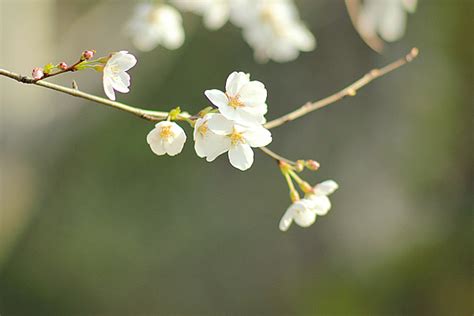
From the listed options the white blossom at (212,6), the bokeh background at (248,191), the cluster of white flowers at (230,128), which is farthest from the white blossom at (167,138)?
the bokeh background at (248,191)

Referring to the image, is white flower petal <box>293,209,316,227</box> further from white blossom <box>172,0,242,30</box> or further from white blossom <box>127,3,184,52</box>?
white blossom <box>172,0,242,30</box>

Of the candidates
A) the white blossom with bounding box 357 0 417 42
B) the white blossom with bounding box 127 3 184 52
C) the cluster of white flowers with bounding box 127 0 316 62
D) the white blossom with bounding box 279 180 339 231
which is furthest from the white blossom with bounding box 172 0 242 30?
the white blossom with bounding box 279 180 339 231

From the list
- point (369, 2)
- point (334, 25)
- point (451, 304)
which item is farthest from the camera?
point (334, 25)

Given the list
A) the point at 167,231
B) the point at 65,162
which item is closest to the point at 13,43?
the point at 65,162

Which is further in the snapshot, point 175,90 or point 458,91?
point 175,90

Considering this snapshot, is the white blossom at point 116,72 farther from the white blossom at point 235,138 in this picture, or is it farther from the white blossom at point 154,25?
the white blossom at point 154,25

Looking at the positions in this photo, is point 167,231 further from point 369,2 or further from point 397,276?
point 369,2

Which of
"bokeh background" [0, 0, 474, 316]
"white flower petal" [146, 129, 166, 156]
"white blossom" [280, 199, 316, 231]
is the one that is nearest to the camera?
"white flower petal" [146, 129, 166, 156]
